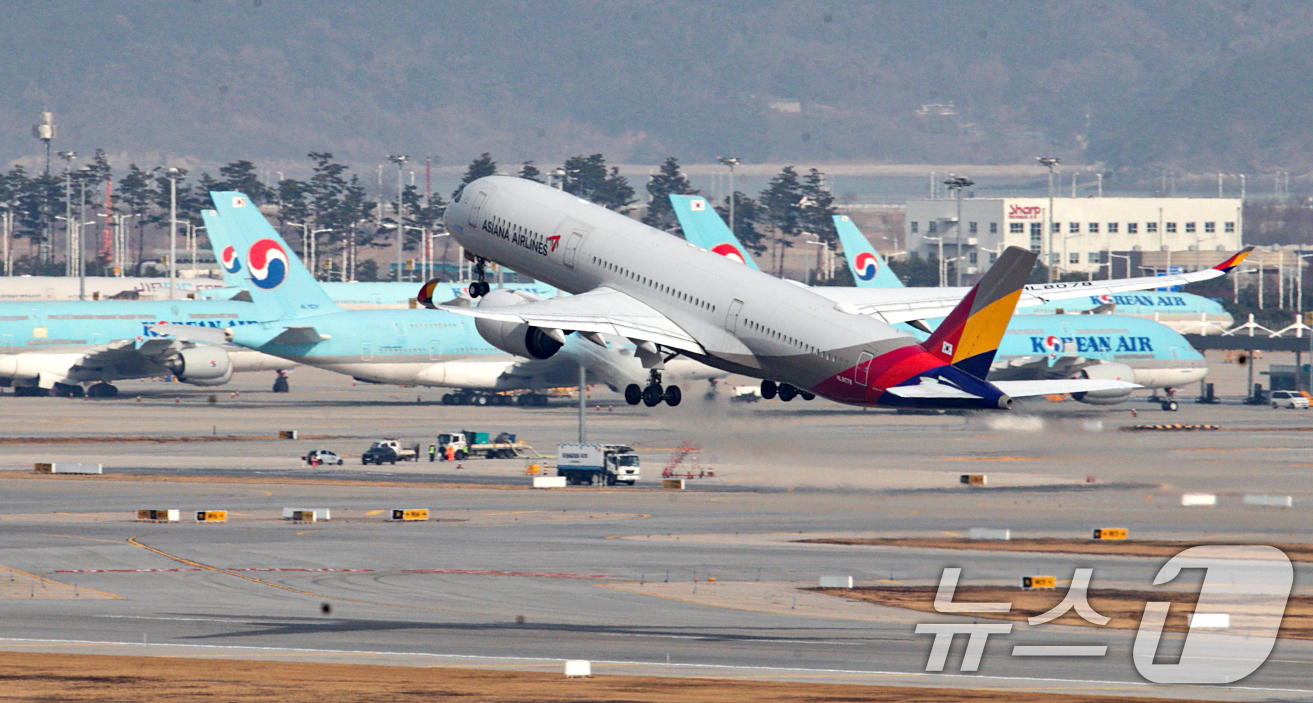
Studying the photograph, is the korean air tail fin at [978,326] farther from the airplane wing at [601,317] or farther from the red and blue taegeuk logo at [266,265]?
the red and blue taegeuk logo at [266,265]

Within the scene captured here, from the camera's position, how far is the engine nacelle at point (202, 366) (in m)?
141

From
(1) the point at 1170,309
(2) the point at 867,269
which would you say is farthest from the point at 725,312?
(1) the point at 1170,309

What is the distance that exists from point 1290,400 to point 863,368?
326 ft

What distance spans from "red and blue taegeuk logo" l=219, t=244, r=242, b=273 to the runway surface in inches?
886

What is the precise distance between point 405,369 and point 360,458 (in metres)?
26.0

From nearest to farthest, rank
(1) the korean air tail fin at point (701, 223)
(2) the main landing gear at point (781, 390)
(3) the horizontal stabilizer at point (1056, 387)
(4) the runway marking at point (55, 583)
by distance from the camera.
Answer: (3) the horizontal stabilizer at point (1056, 387)
(4) the runway marking at point (55, 583)
(2) the main landing gear at point (781, 390)
(1) the korean air tail fin at point (701, 223)

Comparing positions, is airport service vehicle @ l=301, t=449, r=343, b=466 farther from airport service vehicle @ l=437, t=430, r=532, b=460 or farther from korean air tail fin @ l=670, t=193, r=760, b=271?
korean air tail fin @ l=670, t=193, r=760, b=271

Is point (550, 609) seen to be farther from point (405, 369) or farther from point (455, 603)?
point (405, 369)

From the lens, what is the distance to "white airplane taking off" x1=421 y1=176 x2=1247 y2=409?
187ft

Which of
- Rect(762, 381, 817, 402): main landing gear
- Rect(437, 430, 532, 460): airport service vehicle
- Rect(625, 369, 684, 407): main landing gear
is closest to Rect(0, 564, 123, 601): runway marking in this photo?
Rect(625, 369, 684, 407): main landing gear

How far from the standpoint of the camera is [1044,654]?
5438cm

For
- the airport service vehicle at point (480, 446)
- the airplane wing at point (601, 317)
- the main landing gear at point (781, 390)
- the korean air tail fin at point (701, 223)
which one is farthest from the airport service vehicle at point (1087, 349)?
the airplane wing at point (601, 317)

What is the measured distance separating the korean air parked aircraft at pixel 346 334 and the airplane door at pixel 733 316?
68.7 metres

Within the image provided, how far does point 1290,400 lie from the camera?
479ft
